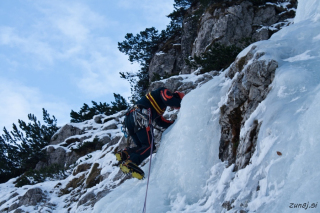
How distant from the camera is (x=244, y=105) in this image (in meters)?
4.46

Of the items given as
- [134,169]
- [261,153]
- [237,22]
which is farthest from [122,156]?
[237,22]

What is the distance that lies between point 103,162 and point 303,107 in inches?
259

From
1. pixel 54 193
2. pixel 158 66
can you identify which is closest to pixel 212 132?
pixel 54 193

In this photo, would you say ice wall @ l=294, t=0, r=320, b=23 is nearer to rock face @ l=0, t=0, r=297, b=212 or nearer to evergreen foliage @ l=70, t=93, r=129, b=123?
rock face @ l=0, t=0, r=297, b=212

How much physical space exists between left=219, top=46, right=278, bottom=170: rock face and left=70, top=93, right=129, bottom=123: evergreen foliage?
13995mm

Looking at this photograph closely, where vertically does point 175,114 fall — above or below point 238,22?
below

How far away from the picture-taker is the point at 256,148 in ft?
11.5

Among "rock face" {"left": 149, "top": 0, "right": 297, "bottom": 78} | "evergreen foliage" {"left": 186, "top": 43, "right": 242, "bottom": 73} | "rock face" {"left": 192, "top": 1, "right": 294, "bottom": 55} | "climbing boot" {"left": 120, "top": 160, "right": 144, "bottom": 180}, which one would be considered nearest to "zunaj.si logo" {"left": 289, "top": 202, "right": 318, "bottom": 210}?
"climbing boot" {"left": 120, "top": 160, "right": 144, "bottom": 180}

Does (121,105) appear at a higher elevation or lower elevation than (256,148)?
higher

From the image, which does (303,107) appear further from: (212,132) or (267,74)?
(212,132)

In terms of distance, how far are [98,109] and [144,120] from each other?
14825 mm

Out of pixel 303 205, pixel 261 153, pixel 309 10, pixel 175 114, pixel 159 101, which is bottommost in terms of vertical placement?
pixel 303 205

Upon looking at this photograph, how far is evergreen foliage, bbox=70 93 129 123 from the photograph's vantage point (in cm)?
1870

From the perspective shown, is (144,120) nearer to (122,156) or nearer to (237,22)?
(122,156)
